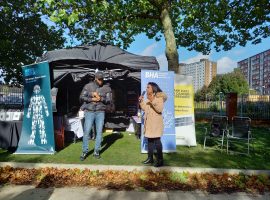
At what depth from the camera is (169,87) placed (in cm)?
877

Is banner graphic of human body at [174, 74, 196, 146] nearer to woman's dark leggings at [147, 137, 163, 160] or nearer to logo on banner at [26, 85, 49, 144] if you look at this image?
woman's dark leggings at [147, 137, 163, 160]

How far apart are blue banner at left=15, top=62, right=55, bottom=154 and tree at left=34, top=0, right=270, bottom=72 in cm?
250

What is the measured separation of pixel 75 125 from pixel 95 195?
16.7ft

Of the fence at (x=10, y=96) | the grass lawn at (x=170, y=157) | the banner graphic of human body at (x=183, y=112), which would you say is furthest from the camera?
the fence at (x=10, y=96)

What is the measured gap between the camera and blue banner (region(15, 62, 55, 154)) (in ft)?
26.6

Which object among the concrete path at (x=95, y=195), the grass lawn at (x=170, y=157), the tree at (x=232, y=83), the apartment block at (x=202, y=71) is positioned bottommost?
the concrete path at (x=95, y=195)

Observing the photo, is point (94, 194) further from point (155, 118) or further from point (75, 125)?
point (75, 125)

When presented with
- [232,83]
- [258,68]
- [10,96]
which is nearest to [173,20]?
[10,96]

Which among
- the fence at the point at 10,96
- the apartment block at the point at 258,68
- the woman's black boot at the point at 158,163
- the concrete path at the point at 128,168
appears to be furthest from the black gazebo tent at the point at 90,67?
the apartment block at the point at 258,68

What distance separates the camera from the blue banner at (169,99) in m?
8.61

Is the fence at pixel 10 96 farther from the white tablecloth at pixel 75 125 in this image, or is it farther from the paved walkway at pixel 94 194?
the paved walkway at pixel 94 194

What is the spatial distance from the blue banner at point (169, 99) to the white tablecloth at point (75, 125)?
9.39 ft

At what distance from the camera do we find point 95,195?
5316 millimetres

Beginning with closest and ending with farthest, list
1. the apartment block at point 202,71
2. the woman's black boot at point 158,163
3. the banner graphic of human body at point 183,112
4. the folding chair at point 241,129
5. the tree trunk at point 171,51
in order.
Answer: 1. the woman's black boot at point 158,163
2. the folding chair at point 241,129
3. the banner graphic of human body at point 183,112
4. the tree trunk at point 171,51
5. the apartment block at point 202,71
